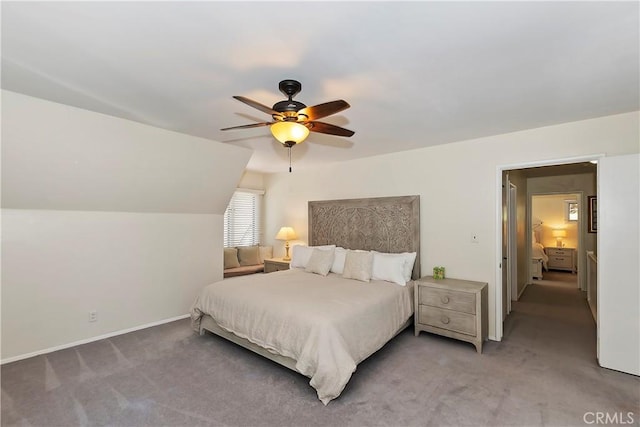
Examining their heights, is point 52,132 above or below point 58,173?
above

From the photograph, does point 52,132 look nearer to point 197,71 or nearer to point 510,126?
point 197,71

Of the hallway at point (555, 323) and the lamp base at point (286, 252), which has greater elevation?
the lamp base at point (286, 252)

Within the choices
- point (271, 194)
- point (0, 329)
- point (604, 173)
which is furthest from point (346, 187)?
point (0, 329)

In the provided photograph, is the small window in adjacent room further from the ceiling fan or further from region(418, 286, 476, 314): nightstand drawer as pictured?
the ceiling fan

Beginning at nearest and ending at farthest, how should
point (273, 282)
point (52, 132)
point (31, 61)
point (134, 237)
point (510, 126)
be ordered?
point (31, 61)
point (52, 132)
point (510, 126)
point (273, 282)
point (134, 237)

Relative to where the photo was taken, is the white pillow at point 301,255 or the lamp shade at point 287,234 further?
the lamp shade at point 287,234

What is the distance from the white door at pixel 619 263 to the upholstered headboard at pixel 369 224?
1833 mm

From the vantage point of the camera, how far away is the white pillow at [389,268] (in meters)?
3.65

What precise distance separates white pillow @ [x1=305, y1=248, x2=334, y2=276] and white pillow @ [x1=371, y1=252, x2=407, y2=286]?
0.65 metres

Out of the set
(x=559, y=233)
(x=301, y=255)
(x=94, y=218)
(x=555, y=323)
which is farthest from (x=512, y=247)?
(x=94, y=218)

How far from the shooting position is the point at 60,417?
6.89 ft

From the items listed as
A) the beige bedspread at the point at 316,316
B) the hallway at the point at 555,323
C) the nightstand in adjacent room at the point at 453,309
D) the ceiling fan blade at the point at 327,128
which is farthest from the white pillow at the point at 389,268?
the ceiling fan blade at the point at 327,128

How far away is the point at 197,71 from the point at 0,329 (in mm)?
3223

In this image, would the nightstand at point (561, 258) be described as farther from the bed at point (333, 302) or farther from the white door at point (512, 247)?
the bed at point (333, 302)
